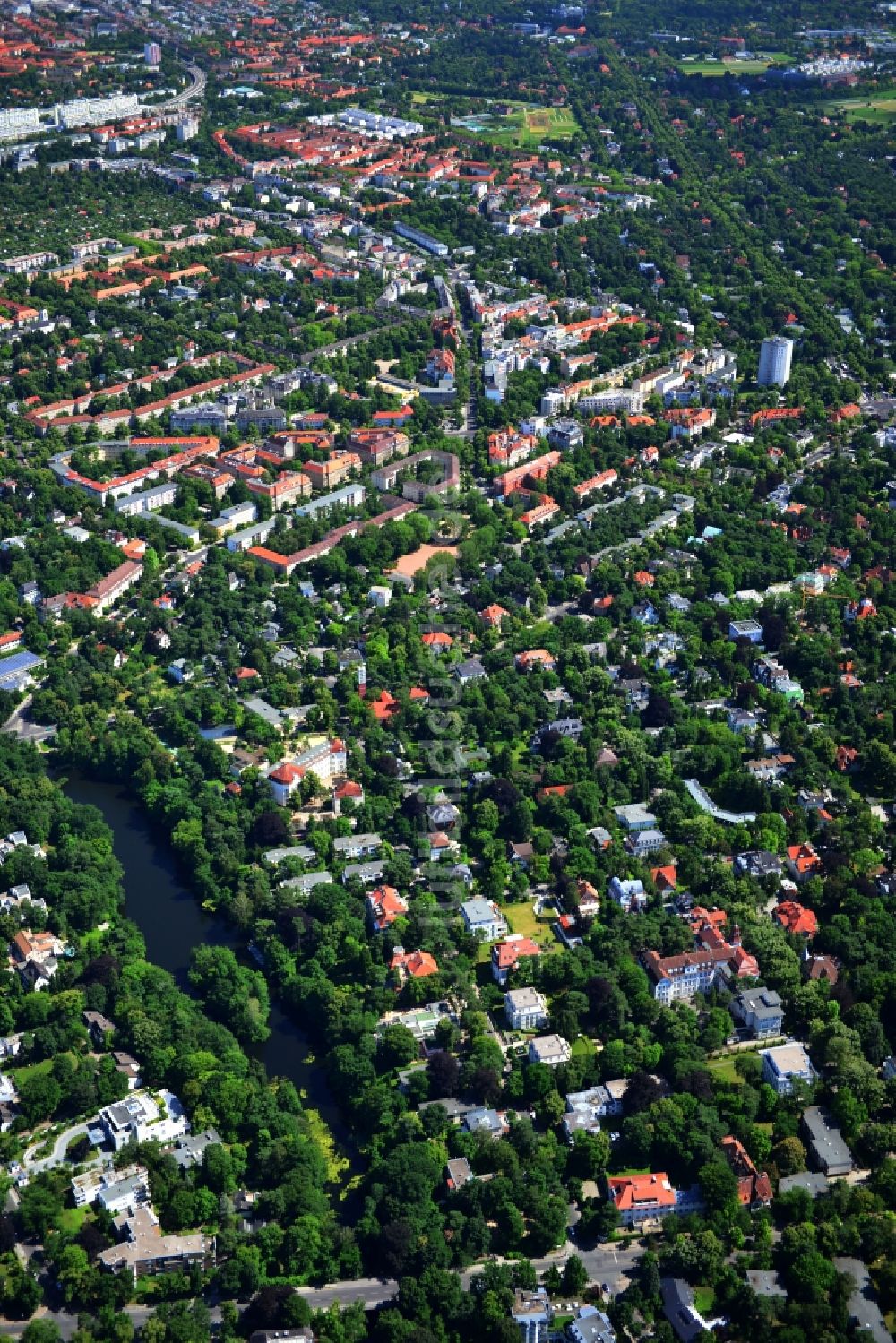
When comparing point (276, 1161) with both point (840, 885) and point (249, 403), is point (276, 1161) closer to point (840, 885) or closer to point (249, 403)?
point (840, 885)

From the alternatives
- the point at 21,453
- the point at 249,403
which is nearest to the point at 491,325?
the point at 249,403

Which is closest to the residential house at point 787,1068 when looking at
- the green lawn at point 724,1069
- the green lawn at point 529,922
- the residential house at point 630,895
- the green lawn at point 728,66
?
the green lawn at point 724,1069

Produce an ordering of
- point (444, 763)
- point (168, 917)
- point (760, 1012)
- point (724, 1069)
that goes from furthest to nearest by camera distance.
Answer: point (444, 763) < point (168, 917) < point (760, 1012) < point (724, 1069)

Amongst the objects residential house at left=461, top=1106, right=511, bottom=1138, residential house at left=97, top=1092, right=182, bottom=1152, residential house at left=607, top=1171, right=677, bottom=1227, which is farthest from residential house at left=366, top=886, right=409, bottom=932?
residential house at left=607, top=1171, right=677, bottom=1227

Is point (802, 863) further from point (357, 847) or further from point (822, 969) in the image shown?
point (357, 847)

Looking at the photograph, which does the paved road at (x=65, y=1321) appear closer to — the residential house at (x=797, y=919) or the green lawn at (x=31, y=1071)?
the green lawn at (x=31, y=1071)

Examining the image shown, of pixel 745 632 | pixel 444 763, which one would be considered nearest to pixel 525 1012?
pixel 444 763
